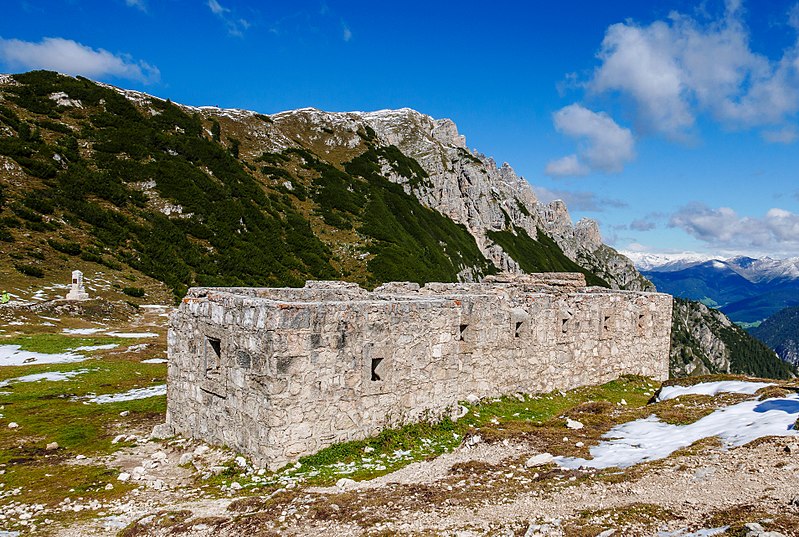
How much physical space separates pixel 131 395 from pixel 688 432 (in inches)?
626

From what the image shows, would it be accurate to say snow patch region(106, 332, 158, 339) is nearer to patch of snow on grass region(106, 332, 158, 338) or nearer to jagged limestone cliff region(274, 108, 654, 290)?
patch of snow on grass region(106, 332, 158, 338)

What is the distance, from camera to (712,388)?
1503cm

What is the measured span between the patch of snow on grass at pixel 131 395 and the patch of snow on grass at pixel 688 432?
43.5 ft

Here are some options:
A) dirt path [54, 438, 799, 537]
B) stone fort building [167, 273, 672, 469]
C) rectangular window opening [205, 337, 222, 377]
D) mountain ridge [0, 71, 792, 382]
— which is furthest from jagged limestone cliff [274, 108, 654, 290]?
dirt path [54, 438, 799, 537]

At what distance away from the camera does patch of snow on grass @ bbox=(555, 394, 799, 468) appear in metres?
9.21

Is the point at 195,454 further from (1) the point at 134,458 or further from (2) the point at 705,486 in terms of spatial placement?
(2) the point at 705,486

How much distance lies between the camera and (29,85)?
73750 millimetres

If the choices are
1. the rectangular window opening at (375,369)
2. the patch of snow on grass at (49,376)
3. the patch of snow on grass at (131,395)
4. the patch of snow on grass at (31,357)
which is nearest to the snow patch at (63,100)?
the patch of snow on grass at (31,357)

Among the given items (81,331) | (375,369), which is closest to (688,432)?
(375,369)

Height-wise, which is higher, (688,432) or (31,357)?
(688,432)

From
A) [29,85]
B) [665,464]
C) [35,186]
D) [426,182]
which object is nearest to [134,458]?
[665,464]

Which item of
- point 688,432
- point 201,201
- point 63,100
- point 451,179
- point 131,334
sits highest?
point 451,179

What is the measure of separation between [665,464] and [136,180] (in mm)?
65694

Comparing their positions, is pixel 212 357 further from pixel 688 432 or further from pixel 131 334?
pixel 131 334
